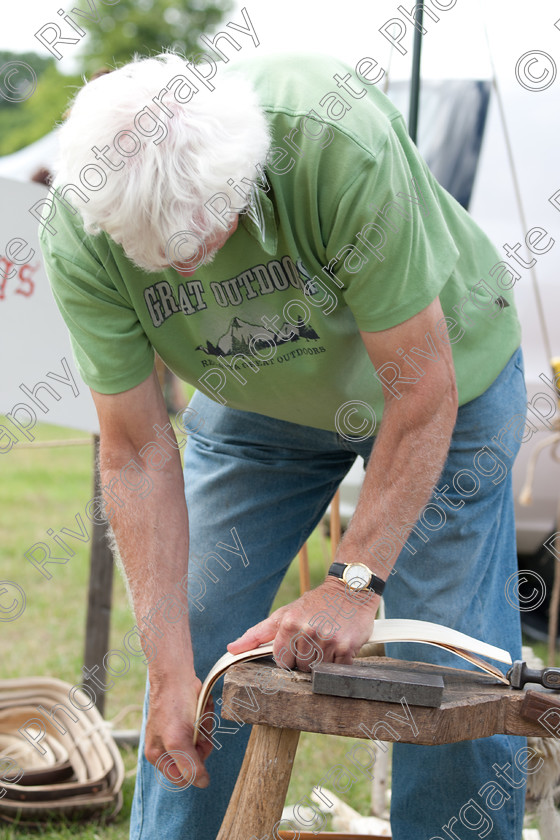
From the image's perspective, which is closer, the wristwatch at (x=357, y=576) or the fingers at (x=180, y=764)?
the wristwatch at (x=357, y=576)

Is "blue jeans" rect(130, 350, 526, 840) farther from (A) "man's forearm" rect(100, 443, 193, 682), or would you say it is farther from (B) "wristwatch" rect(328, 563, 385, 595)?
(B) "wristwatch" rect(328, 563, 385, 595)

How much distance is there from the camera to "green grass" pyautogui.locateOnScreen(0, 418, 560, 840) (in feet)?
6.77

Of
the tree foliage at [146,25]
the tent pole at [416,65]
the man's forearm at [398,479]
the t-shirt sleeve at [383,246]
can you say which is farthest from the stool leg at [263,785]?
the tree foliage at [146,25]

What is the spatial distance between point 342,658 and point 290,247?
20.5 inches

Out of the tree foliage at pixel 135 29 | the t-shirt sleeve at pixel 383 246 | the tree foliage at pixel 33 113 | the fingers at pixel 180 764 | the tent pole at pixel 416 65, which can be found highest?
the tree foliage at pixel 135 29

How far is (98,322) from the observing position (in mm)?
1217

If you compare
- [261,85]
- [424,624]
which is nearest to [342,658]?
[424,624]

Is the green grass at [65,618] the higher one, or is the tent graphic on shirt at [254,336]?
the tent graphic on shirt at [254,336]

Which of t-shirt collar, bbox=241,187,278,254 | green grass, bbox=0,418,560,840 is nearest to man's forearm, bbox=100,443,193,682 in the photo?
t-shirt collar, bbox=241,187,278,254

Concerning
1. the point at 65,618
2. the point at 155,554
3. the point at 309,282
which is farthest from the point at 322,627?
the point at 65,618

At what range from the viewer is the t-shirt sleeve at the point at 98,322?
1.17 meters

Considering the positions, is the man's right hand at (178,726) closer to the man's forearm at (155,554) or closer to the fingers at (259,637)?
the man's forearm at (155,554)

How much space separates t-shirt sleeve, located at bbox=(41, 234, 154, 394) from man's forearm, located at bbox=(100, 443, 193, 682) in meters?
0.12

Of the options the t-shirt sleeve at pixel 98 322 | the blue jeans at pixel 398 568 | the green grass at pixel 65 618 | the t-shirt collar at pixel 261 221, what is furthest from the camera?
the green grass at pixel 65 618
